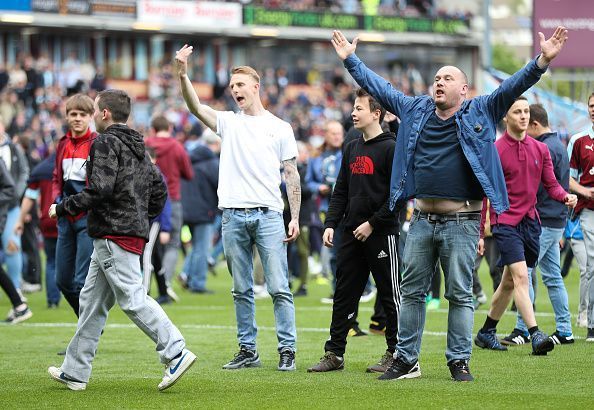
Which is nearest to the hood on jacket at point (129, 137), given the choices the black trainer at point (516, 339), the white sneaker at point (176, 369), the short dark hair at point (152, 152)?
the white sneaker at point (176, 369)

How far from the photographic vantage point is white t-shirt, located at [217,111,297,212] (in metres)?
9.69

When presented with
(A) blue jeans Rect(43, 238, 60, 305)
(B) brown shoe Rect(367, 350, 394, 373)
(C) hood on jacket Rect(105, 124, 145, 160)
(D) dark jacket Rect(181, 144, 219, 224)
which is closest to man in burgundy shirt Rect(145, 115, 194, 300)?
(D) dark jacket Rect(181, 144, 219, 224)

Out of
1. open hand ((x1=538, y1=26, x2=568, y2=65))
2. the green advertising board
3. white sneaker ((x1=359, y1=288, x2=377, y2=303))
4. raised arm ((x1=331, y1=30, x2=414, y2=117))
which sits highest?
the green advertising board

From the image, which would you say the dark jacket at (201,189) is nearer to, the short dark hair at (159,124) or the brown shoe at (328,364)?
the short dark hair at (159,124)

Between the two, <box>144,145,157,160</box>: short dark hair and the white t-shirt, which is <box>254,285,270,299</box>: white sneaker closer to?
<box>144,145,157,160</box>: short dark hair

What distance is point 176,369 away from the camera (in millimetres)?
8609

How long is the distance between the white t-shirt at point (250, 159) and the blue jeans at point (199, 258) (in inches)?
325

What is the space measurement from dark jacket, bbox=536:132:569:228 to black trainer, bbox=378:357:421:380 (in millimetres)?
3120

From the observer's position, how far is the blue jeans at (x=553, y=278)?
11.3 meters

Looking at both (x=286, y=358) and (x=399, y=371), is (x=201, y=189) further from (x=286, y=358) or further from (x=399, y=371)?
(x=399, y=371)

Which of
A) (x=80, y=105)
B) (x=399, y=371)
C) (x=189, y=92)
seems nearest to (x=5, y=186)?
(x=80, y=105)

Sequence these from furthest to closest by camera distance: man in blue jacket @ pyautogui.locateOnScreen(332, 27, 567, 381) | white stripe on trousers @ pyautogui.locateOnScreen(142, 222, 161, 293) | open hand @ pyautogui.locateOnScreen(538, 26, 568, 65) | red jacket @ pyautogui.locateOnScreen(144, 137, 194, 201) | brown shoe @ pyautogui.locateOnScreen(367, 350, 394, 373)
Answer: red jacket @ pyautogui.locateOnScreen(144, 137, 194, 201) < white stripe on trousers @ pyautogui.locateOnScreen(142, 222, 161, 293) < brown shoe @ pyautogui.locateOnScreen(367, 350, 394, 373) < man in blue jacket @ pyautogui.locateOnScreen(332, 27, 567, 381) < open hand @ pyautogui.locateOnScreen(538, 26, 568, 65)

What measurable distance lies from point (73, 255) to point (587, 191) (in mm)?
4478

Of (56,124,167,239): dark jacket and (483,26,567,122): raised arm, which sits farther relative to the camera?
(56,124,167,239): dark jacket
